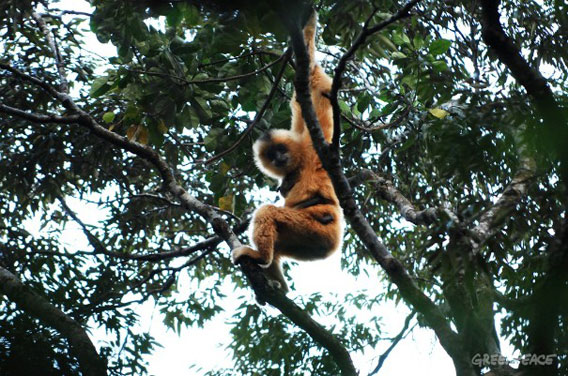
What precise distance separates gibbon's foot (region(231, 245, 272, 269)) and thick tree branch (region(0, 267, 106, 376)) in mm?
1503

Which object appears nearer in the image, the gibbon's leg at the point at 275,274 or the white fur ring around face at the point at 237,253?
the white fur ring around face at the point at 237,253

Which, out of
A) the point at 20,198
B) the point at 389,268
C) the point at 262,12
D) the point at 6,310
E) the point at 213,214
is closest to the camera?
the point at 262,12

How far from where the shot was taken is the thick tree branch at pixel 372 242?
12.9ft

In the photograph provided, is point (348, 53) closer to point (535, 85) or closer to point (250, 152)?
point (535, 85)

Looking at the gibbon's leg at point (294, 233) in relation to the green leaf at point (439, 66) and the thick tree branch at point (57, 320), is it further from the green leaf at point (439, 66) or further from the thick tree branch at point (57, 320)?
the green leaf at point (439, 66)

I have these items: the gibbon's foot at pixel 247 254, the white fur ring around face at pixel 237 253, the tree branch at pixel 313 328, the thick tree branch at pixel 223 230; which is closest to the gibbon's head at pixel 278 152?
the thick tree branch at pixel 223 230

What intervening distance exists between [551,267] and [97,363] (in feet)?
Answer: 12.0

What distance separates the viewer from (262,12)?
13.0ft

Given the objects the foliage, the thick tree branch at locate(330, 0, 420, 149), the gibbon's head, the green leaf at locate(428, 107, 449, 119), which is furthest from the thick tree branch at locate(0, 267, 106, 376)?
the green leaf at locate(428, 107, 449, 119)

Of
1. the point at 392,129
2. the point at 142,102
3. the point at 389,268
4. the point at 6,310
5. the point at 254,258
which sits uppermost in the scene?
the point at 392,129

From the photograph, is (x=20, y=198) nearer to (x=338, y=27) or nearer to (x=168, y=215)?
(x=168, y=215)

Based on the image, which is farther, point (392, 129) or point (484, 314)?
point (392, 129)

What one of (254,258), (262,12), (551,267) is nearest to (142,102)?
(254,258)

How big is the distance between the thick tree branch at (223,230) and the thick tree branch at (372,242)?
0.73 m
